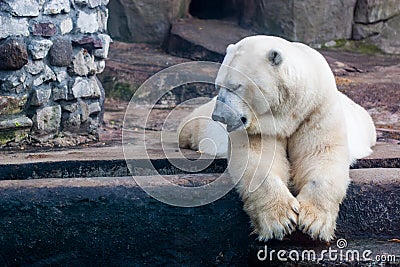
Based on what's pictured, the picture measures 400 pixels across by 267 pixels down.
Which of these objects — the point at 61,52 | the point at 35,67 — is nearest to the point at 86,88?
the point at 61,52

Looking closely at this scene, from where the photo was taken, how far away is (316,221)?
2801 millimetres

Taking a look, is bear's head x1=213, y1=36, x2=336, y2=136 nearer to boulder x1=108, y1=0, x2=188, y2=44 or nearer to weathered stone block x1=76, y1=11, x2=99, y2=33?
weathered stone block x1=76, y1=11, x2=99, y2=33

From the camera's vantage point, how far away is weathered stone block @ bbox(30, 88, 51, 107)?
4238 millimetres

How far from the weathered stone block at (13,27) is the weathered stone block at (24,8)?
4 centimetres

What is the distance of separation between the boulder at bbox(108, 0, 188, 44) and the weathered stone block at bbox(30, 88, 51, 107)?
147 inches

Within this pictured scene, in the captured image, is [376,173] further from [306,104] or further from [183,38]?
[183,38]

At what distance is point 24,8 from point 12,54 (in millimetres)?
284

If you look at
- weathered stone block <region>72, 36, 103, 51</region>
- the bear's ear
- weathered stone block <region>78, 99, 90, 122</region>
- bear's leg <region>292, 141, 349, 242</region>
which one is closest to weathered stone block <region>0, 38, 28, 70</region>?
weathered stone block <region>72, 36, 103, 51</region>

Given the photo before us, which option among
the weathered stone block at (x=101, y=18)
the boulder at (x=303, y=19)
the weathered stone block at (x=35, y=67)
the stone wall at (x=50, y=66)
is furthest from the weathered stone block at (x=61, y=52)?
the boulder at (x=303, y=19)

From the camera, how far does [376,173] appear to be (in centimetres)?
321

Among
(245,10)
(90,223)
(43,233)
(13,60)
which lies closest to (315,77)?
(90,223)

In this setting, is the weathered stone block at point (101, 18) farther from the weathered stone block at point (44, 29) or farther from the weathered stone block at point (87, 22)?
the weathered stone block at point (44, 29)

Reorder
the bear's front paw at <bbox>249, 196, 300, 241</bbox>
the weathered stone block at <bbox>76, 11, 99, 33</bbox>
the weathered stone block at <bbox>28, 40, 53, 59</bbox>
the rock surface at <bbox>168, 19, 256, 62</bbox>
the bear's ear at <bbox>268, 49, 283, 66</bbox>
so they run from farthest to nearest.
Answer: the rock surface at <bbox>168, 19, 256, 62</bbox> → the weathered stone block at <bbox>76, 11, 99, 33</bbox> → the weathered stone block at <bbox>28, 40, 53, 59</bbox> → the bear's ear at <bbox>268, 49, 283, 66</bbox> → the bear's front paw at <bbox>249, 196, 300, 241</bbox>

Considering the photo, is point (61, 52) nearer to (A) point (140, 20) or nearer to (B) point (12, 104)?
(B) point (12, 104)
